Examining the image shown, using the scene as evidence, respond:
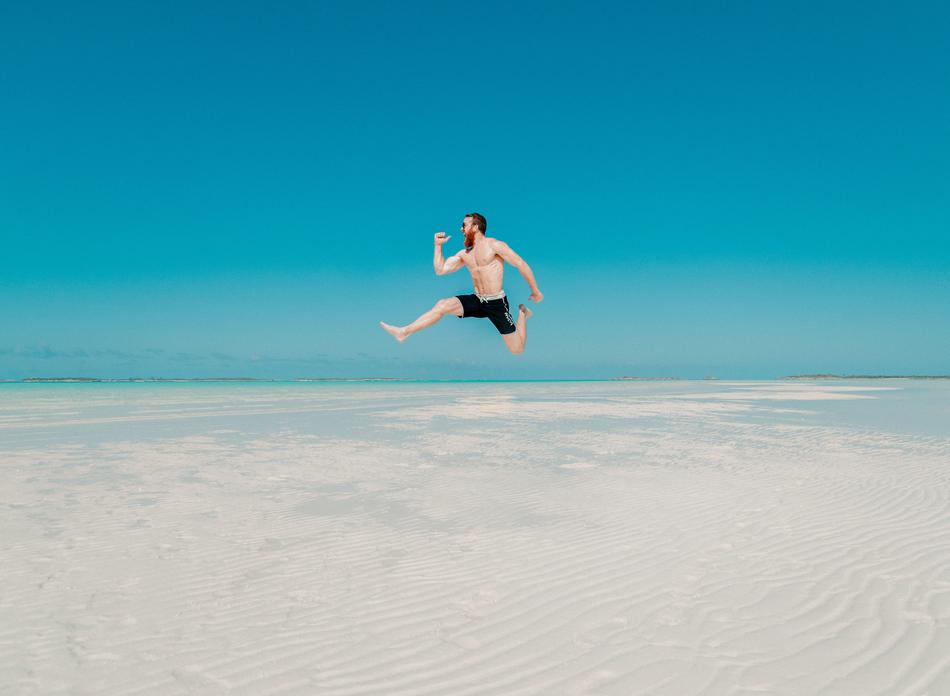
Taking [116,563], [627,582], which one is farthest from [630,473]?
[116,563]

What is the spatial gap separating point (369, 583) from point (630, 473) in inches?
193

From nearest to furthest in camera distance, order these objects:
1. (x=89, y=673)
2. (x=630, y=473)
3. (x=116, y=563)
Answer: (x=89, y=673), (x=116, y=563), (x=630, y=473)

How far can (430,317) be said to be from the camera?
8562mm

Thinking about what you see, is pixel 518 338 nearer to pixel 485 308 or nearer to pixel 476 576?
pixel 485 308

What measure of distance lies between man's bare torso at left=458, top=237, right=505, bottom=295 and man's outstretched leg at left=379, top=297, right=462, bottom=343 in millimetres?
387

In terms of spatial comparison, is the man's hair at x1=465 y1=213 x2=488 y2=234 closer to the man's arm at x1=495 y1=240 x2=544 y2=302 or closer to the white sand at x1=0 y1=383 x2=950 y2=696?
the man's arm at x1=495 y1=240 x2=544 y2=302

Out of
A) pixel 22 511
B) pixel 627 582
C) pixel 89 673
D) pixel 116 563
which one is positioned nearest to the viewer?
pixel 89 673

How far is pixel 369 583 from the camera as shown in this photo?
4043mm

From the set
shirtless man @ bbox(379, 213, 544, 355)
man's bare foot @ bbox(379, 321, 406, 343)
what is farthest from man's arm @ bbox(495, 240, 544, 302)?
man's bare foot @ bbox(379, 321, 406, 343)

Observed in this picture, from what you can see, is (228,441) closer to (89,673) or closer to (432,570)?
(432,570)

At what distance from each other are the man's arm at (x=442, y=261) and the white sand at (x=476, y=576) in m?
2.73

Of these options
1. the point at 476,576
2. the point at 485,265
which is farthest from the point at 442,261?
the point at 476,576

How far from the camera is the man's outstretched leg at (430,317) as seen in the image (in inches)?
334

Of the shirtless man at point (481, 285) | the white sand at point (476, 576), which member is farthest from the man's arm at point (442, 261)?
the white sand at point (476, 576)
